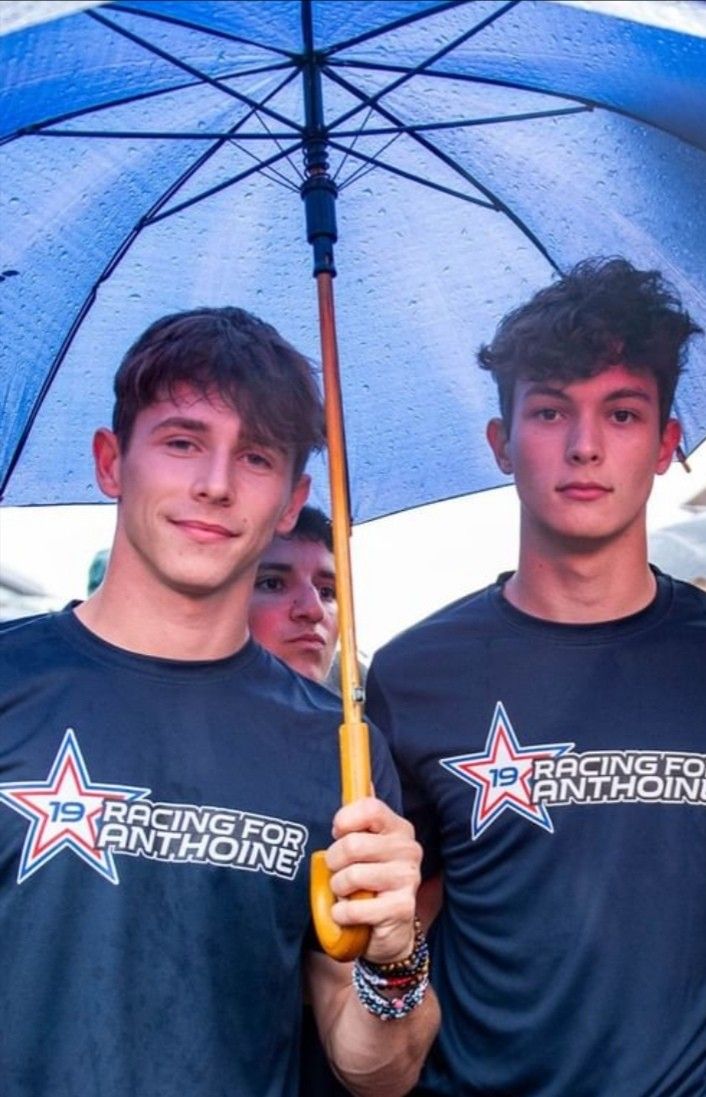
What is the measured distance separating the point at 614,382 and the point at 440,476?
69 centimetres

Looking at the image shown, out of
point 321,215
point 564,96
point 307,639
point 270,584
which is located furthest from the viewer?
point 270,584

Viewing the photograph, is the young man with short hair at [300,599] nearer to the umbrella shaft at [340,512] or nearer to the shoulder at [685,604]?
the shoulder at [685,604]

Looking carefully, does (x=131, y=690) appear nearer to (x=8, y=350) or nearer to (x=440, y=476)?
(x=8, y=350)

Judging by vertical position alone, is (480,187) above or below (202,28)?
above

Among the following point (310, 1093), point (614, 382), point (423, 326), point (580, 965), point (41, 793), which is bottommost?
point (310, 1093)

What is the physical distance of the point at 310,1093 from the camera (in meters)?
3.07

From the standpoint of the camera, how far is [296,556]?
13.9 ft

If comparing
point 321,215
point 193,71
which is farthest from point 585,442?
point 193,71

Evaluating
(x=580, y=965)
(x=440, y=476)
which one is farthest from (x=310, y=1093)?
(x=440, y=476)

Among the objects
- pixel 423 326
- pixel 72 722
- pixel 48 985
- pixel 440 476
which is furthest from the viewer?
pixel 440 476

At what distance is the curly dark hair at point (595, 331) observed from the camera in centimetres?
329

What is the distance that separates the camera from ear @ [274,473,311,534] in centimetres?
301

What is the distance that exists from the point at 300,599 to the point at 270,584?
4.5 inches

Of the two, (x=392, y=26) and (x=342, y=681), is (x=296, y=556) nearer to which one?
(x=342, y=681)
